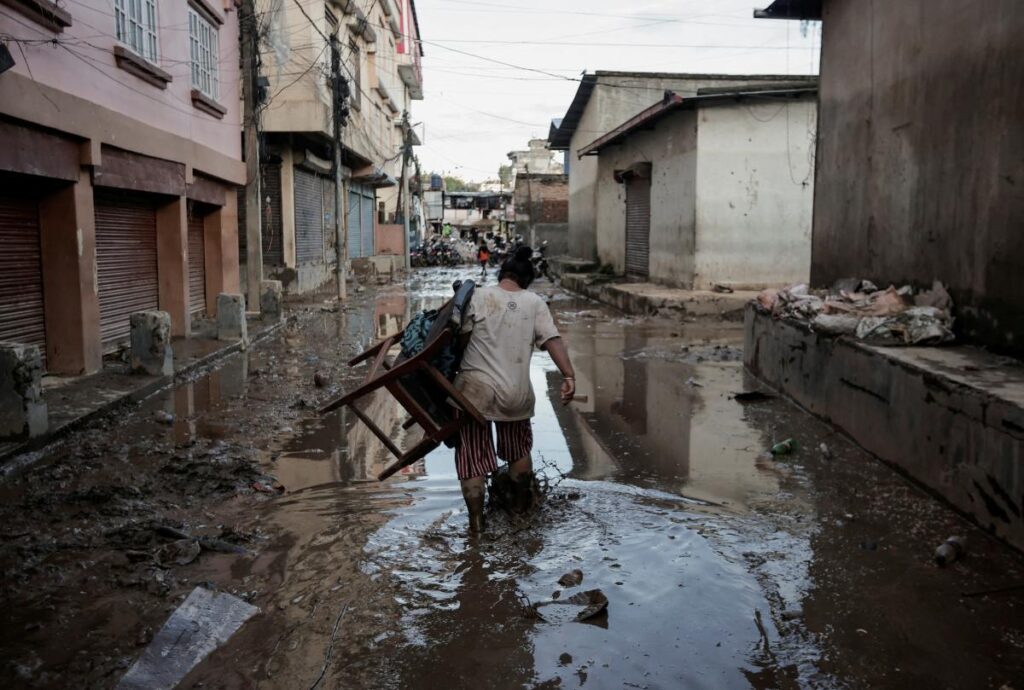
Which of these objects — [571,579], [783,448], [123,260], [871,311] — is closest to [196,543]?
[571,579]

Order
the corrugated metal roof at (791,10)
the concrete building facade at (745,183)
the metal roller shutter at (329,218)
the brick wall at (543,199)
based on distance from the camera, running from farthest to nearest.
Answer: the brick wall at (543,199) < the metal roller shutter at (329,218) < the concrete building facade at (745,183) < the corrugated metal roof at (791,10)

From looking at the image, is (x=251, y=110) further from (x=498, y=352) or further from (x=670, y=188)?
(x=498, y=352)

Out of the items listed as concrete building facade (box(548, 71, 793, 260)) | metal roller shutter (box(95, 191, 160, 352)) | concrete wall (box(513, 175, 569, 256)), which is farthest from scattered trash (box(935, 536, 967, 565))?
concrete wall (box(513, 175, 569, 256))

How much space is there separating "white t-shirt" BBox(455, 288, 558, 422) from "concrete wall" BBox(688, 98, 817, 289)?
1254 centimetres

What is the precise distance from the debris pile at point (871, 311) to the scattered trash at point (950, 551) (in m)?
2.52

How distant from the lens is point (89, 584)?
13.5 feet

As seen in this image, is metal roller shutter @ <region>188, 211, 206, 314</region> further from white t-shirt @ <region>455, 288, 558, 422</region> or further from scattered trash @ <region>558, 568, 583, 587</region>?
scattered trash @ <region>558, 568, 583, 587</region>

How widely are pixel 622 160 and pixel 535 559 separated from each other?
1976 cm

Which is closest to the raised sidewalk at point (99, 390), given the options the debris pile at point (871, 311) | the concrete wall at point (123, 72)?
the concrete wall at point (123, 72)

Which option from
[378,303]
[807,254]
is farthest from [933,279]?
[378,303]

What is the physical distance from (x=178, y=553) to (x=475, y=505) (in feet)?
5.13

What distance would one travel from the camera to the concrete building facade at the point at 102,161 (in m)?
8.08

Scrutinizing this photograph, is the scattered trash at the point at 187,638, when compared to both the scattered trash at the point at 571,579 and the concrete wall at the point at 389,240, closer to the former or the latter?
the scattered trash at the point at 571,579

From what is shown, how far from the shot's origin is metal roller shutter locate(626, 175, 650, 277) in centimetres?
2103
